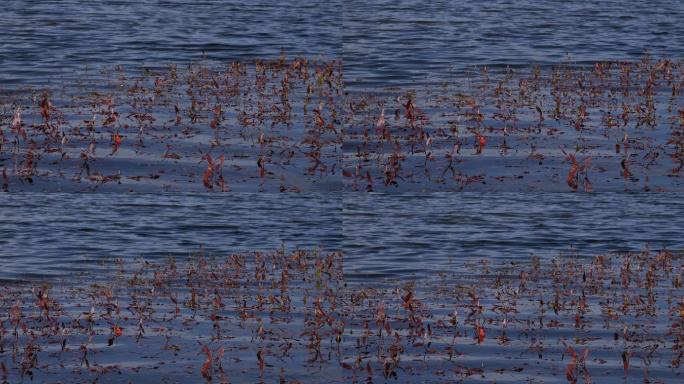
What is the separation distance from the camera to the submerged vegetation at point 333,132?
12477mm

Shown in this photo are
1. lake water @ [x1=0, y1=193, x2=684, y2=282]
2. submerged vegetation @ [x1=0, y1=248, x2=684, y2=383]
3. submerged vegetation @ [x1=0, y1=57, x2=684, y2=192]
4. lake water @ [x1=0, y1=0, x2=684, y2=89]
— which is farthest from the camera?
lake water @ [x1=0, y1=0, x2=684, y2=89]

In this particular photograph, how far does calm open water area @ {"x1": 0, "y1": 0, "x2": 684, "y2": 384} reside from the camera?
32.9ft

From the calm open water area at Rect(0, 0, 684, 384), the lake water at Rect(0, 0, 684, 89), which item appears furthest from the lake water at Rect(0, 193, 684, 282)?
the lake water at Rect(0, 0, 684, 89)

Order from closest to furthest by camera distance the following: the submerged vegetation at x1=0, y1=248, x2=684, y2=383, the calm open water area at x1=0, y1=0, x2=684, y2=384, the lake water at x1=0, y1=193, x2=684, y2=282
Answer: the submerged vegetation at x1=0, y1=248, x2=684, y2=383, the calm open water area at x1=0, y1=0, x2=684, y2=384, the lake water at x1=0, y1=193, x2=684, y2=282

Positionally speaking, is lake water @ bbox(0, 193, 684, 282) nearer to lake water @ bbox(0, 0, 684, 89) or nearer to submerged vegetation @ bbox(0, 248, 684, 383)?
submerged vegetation @ bbox(0, 248, 684, 383)

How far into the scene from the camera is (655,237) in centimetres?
1323

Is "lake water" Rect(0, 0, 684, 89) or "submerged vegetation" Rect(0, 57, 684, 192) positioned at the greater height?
"submerged vegetation" Rect(0, 57, 684, 192)

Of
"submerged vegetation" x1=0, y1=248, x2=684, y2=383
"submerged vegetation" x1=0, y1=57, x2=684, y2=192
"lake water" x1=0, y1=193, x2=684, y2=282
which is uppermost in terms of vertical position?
"submerged vegetation" x1=0, y1=57, x2=684, y2=192

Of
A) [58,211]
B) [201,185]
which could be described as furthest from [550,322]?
[58,211]

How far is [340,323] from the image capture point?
33.6 feet

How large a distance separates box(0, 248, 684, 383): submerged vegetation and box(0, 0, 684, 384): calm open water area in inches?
1.1

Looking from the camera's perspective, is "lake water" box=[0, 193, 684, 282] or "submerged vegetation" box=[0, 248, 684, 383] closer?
"submerged vegetation" box=[0, 248, 684, 383]

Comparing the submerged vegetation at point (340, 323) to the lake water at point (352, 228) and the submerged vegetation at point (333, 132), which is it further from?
the submerged vegetation at point (333, 132)

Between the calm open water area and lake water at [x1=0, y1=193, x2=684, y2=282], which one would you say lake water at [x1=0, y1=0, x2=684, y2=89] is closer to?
the calm open water area
